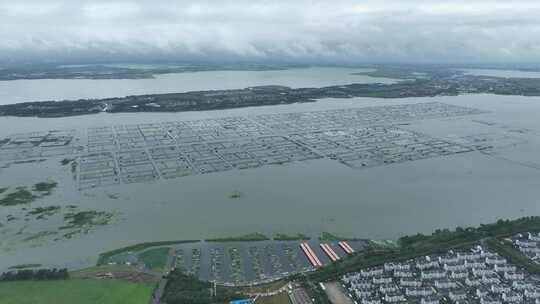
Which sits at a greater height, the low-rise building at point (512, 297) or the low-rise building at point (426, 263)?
the low-rise building at point (426, 263)

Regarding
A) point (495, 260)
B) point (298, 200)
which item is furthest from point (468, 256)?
point (298, 200)

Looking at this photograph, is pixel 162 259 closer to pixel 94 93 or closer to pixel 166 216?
pixel 166 216

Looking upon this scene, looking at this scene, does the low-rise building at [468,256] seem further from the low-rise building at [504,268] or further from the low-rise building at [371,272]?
the low-rise building at [371,272]

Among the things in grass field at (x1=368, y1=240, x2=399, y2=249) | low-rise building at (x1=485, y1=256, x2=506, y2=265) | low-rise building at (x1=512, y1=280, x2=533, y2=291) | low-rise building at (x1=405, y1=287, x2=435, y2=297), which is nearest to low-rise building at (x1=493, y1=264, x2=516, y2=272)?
low-rise building at (x1=485, y1=256, x2=506, y2=265)

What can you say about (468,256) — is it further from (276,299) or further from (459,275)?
(276,299)

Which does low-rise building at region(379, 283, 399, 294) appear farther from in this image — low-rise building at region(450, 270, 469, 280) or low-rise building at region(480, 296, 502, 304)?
low-rise building at region(480, 296, 502, 304)

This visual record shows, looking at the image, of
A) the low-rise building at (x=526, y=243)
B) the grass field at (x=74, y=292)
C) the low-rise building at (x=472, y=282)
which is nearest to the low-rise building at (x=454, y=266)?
the low-rise building at (x=472, y=282)

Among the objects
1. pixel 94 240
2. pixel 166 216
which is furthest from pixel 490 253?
pixel 94 240
